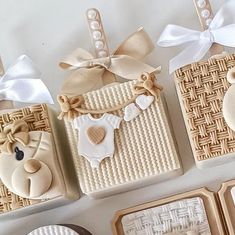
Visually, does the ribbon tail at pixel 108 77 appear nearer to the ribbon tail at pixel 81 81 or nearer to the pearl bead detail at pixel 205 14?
the ribbon tail at pixel 81 81

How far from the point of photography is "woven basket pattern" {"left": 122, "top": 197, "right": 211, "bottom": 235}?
1.12m

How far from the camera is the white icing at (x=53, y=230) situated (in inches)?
44.6

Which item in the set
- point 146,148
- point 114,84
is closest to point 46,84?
point 114,84

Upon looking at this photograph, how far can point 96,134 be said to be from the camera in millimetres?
1150

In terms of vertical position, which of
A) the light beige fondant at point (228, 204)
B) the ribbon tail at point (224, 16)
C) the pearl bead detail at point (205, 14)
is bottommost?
the light beige fondant at point (228, 204)

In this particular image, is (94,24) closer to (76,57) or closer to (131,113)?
(76,57)

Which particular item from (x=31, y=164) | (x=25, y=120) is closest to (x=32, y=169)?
(x=31, y=164)

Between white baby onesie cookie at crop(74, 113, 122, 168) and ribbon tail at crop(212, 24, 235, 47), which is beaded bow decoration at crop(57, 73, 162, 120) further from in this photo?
ribbon tail at crop(212, 24, 235, 47)

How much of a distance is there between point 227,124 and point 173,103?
Result: 5.9 inches

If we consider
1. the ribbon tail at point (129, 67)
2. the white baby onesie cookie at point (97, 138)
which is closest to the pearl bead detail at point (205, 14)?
the ribbon tail at point (129, 67)

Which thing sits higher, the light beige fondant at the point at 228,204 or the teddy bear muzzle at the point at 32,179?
the teddy bear muzzle at the point at 32,179

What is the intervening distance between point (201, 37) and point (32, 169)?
0.38m

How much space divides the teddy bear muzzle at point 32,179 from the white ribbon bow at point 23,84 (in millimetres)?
155

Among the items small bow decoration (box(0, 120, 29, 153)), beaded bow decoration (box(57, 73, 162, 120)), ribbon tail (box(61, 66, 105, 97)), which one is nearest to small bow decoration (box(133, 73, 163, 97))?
beaded bow decoration (box(57, 73, 162, 120))
